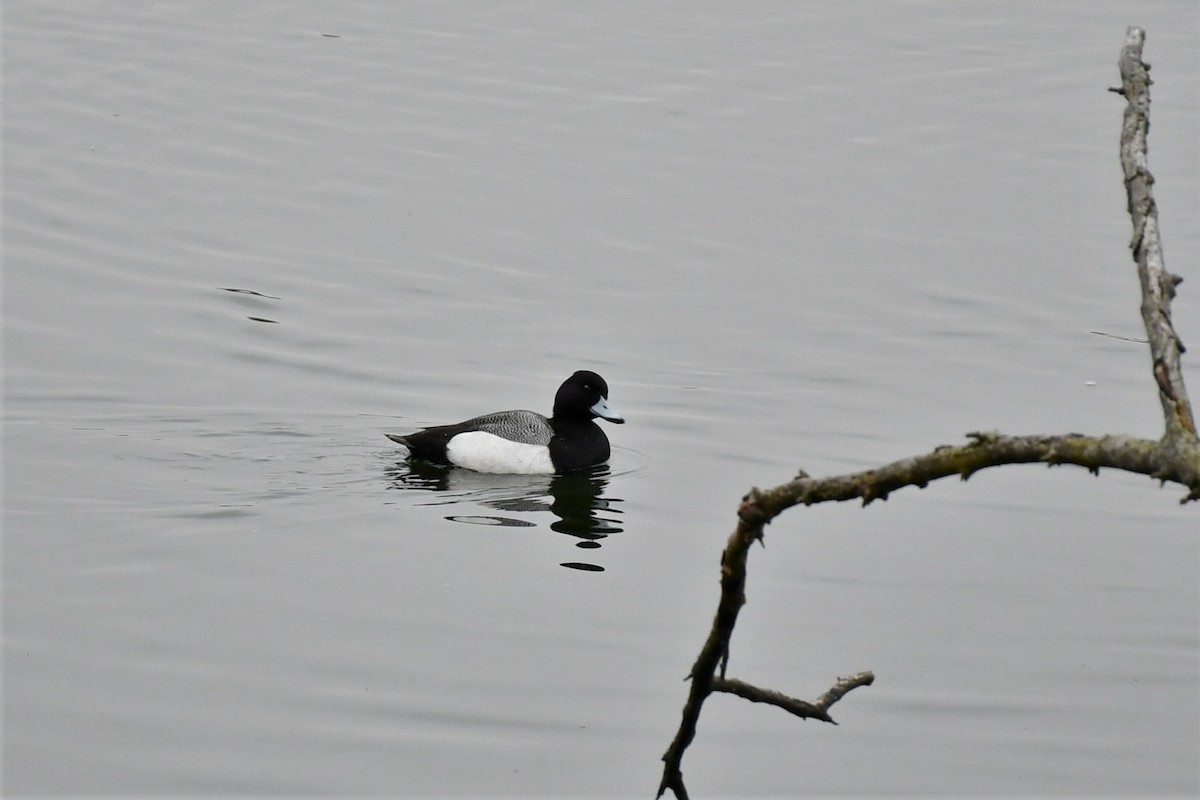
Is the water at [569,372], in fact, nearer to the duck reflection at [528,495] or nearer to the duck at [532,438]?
the duck reflection at [528,495]

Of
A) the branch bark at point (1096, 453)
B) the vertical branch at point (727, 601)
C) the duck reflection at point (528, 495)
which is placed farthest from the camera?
the duck reflection at point (528, 495)

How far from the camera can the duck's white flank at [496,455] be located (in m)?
11.8

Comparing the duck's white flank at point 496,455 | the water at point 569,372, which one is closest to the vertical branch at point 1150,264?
the water at point 569,372

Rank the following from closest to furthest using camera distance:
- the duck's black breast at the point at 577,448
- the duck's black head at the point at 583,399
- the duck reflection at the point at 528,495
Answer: the duck reflection at the point at 528,495
the duck's black breast at the point at 577,448
the duck's black head at the point at 583,399

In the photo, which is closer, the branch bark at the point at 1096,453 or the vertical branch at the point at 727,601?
the branch bark at the point at 1096,453

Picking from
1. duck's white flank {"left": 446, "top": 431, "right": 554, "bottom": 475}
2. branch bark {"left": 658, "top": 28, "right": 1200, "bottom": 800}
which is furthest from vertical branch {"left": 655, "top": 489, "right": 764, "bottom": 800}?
duck's white flank {"left": 446, "top": 431, "right": 554, "bottom": 475}

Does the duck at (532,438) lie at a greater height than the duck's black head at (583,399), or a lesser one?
lesser

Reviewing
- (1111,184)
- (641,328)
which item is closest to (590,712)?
(641,328)

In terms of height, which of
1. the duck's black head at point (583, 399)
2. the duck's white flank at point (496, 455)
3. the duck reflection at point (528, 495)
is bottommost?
the duck reflection at point (528, 495)

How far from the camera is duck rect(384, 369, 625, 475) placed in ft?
38.8

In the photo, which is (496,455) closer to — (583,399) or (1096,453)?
(583,399)

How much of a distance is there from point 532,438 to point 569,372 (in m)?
1.53

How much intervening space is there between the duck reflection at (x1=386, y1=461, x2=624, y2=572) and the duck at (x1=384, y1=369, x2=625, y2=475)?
8 cm

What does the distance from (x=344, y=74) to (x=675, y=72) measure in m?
4.39
